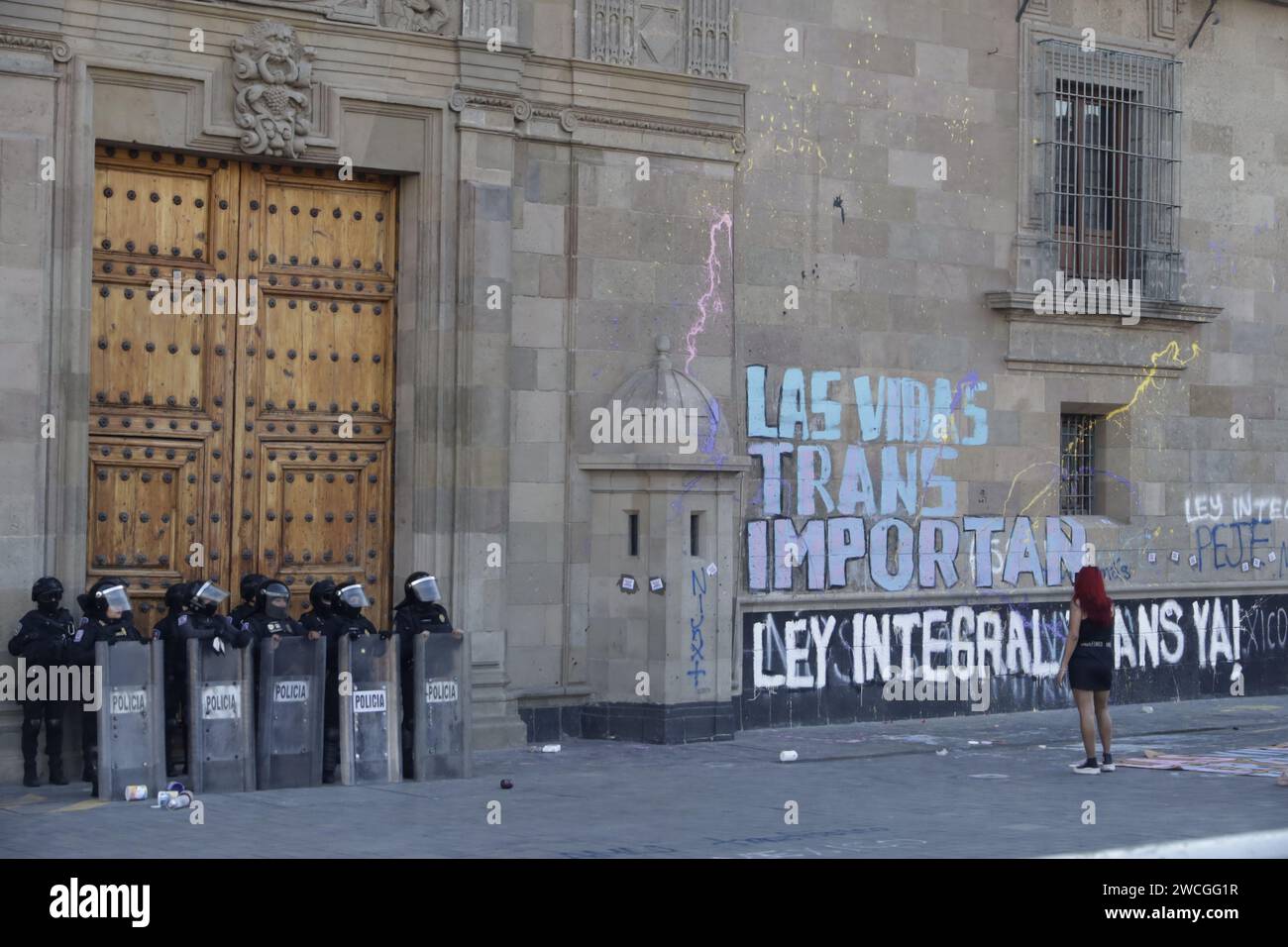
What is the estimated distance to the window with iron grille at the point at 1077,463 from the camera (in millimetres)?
21125

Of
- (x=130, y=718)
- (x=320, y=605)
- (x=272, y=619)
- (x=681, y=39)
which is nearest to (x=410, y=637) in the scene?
(x=320, y=605)

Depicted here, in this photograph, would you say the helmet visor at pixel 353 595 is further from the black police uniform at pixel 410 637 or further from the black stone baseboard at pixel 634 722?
the black stone baseboard at pixel 634 722

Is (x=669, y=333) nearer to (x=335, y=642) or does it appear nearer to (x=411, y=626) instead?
(x=411, y=626)

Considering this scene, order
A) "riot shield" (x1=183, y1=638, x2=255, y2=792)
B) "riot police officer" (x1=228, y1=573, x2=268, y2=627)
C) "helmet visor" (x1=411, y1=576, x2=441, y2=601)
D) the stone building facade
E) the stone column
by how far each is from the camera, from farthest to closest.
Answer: the stone column, the stone building facade, "helmet visor" (x1=411, y1=576, x2=441, y2=601), "riot police officer" (x1=228, y1=573, x2=268, y2=627), "riot shield" (x1=183, y1=638, x2=255, y2=792)

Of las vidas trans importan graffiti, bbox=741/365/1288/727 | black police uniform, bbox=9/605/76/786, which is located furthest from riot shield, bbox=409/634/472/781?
las vidas trans importan graffiti, bbox=741/365/1288/727

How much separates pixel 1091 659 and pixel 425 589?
18.2 ft

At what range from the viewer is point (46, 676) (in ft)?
44.8

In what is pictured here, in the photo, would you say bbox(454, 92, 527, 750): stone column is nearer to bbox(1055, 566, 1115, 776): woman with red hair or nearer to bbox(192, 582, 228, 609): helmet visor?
bbox(192, 582, 228, 609): helmet visor

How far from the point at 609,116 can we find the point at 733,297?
2.11 metres

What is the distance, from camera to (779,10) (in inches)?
728

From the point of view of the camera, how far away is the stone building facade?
14984mm

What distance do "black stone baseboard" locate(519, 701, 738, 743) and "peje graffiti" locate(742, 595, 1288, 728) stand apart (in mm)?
1009

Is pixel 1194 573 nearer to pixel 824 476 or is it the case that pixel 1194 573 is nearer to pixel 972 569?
pixel 972 569

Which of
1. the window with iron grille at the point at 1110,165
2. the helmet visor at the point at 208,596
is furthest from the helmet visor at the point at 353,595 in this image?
the window with iron grille at the point at 1110,165
